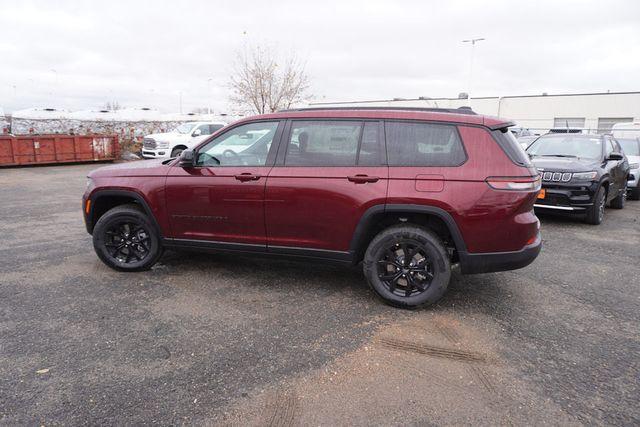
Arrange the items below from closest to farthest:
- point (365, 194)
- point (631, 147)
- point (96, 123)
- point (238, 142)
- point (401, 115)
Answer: point (365, 194), point (401, 115), point (238, 142), point (631, 147), point (96, 123)

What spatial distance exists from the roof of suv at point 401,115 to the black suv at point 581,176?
12.8 ft

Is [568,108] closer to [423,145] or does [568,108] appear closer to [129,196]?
[423,145]

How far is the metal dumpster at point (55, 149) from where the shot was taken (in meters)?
16.0

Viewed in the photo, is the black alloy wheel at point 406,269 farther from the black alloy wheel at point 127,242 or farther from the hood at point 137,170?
the black alloy wheel at point 127,242

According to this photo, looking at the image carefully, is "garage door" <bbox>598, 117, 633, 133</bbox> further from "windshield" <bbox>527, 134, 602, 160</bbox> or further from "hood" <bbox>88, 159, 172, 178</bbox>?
"hood" <bbox>88, 159, 172, 178</bbox>

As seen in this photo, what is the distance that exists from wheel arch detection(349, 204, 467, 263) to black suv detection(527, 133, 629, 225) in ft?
13.7

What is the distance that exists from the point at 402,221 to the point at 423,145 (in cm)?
74

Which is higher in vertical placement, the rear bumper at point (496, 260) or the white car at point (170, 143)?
the white car at point (170, 143)

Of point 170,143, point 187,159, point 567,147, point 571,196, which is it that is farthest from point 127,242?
point 170,143

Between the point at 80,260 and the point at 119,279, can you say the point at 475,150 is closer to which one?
the point at 119,279

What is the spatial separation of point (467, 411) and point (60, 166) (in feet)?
62.2

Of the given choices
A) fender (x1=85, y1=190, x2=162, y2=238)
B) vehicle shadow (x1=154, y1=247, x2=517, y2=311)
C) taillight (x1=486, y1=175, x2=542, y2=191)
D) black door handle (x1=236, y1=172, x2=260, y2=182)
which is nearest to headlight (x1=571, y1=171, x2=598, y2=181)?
vehicle shadow (x1=154, y1=247, x2=517, y2=311)

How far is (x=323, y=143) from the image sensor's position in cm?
410

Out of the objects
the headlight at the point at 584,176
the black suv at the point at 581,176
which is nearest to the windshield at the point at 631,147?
the black suv at the point at 581,176
